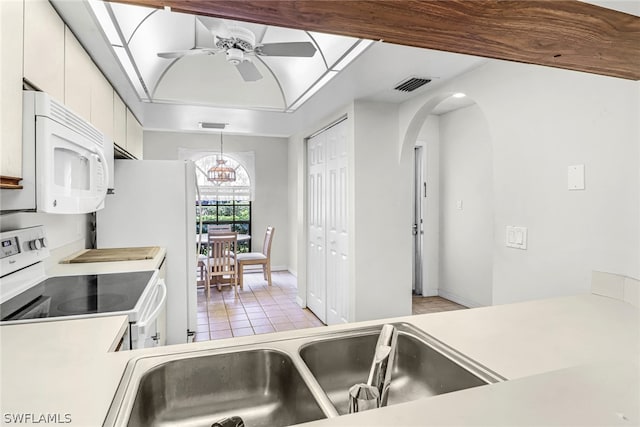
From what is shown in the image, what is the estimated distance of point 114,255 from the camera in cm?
246

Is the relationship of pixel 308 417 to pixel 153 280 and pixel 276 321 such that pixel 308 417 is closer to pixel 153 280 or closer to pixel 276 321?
pixel 153 280

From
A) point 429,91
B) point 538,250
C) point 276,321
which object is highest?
point 429,91

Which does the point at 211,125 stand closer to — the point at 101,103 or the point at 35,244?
the point at 101,103

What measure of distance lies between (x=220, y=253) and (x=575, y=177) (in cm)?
422

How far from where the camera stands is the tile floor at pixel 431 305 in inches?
156

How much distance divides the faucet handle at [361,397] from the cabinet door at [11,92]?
1.27 m

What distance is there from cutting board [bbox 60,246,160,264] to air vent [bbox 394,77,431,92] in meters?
2.22

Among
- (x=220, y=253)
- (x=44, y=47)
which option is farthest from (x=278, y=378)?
(x=220, y=253)

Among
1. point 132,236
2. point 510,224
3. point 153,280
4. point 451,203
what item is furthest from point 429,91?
point 132,236

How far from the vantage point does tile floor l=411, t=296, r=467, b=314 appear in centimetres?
397

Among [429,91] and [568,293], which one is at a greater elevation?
[429,91]

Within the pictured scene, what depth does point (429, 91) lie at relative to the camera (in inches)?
106

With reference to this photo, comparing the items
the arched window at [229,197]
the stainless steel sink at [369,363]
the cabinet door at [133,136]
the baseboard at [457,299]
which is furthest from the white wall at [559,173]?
the arched window at [229,197]

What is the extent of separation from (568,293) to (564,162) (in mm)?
630
